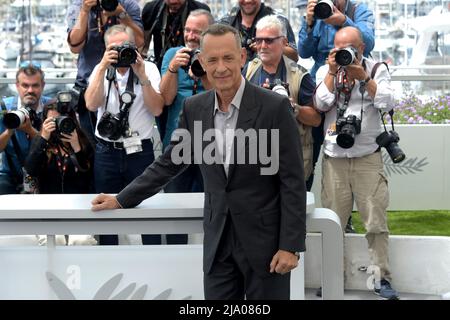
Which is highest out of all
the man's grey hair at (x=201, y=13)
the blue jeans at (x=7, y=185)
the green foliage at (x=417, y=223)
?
the man's grey hair at (x=201, y=13)

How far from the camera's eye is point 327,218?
3.88 meters

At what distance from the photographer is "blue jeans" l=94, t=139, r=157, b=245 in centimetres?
588

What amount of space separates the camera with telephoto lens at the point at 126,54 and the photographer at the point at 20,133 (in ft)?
2.87

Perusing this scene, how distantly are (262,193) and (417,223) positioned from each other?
4.21 metres

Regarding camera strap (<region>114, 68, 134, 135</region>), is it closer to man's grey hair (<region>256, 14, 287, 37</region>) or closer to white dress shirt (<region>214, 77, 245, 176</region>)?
man's grey hair (<region>256, 14, 287, 37</region>)

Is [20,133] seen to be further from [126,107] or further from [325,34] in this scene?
[325,34]

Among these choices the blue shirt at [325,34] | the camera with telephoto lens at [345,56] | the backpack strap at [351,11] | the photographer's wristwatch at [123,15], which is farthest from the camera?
the backpack strap at [351,11]

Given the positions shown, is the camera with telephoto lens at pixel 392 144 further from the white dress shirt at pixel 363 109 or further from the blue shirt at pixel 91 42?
the blue shirt at pixel 91 42

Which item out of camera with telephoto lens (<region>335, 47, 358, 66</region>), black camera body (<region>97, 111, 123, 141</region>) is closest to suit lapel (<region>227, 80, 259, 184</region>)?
camera with telephoto lens (<region>335, 47, 358, 66</region>)

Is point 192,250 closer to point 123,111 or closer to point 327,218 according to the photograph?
point 327,218

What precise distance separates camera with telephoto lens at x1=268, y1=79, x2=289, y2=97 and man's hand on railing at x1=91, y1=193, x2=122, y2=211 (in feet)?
6.20

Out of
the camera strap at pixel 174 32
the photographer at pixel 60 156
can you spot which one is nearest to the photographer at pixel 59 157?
the photographer at pixel 60 156

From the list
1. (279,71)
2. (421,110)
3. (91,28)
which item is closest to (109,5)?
(91,28)

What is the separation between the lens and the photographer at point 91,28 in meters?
6.21
